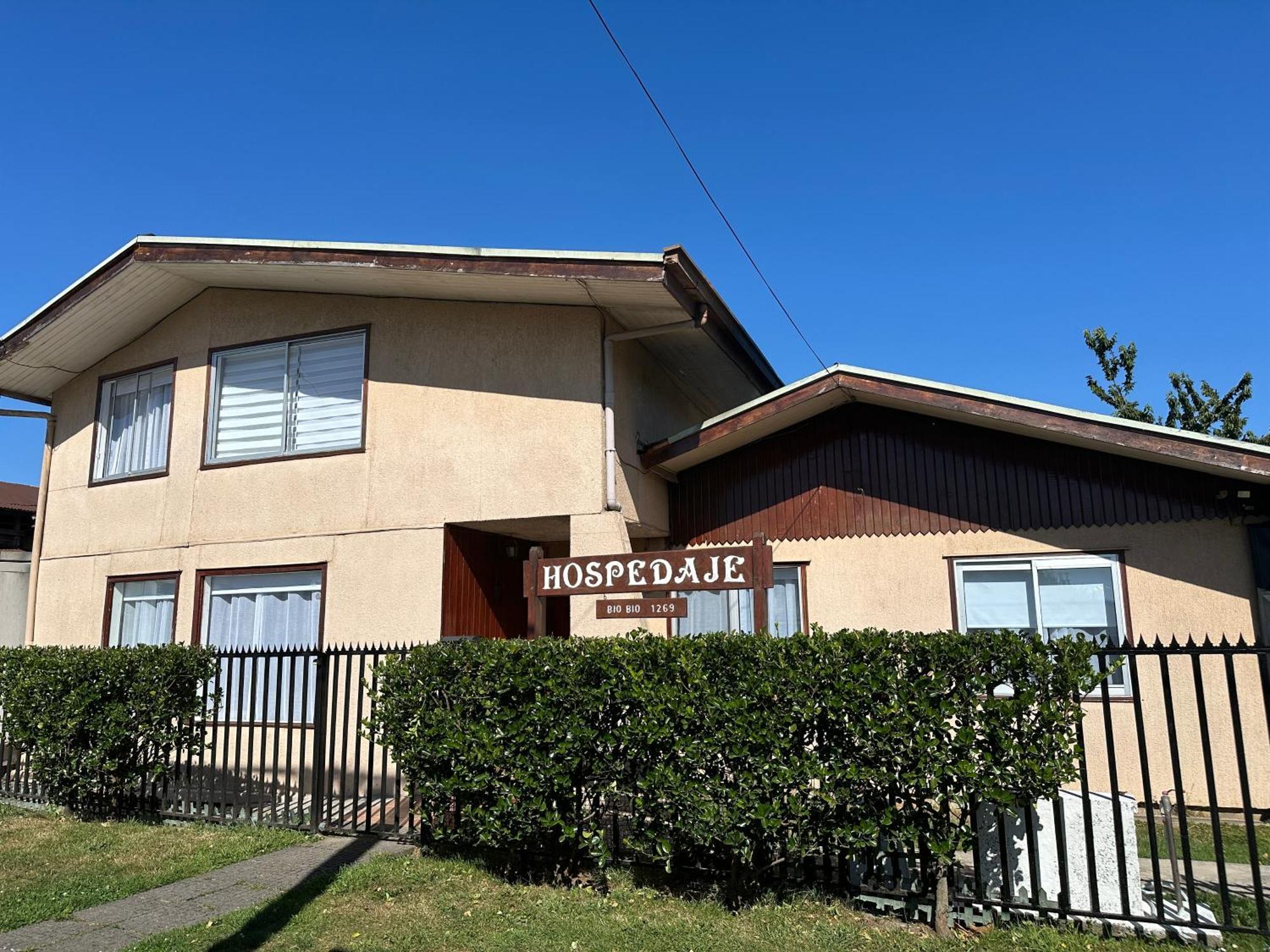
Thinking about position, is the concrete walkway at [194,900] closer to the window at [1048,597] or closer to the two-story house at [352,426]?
the two-story house at [352,426]

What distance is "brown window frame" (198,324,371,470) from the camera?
34.1ft

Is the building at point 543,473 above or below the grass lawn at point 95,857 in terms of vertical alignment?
above

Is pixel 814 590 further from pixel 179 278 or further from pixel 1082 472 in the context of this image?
pixel 179 278

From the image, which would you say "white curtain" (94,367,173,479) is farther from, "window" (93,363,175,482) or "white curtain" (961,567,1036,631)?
"white curtain" (961,567,1036,631)

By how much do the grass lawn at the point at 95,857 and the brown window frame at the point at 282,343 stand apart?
406 cm

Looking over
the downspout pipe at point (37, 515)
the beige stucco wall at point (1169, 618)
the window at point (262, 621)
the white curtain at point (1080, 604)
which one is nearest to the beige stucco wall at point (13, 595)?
the downspout pipe at point (37, 515)

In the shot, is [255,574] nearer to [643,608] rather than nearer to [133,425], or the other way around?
[133,425]

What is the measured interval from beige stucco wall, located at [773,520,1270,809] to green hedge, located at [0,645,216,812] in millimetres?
7098

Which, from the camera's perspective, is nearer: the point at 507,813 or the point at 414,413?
the point at 507,813

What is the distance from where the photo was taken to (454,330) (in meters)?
10.1

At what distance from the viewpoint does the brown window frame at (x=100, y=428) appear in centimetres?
1158

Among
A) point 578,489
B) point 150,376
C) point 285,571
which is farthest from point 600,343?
point 150,376

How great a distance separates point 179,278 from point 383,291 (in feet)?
9.44

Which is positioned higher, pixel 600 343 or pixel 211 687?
pixel 600 343
